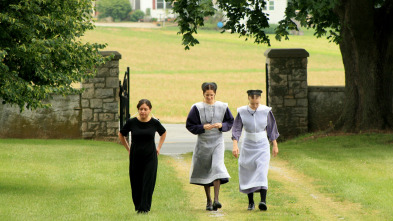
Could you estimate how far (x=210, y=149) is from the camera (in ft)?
34.9

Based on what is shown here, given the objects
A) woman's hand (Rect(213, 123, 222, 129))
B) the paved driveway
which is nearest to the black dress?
woman's hand (Rect(213, 123, 222, 129))

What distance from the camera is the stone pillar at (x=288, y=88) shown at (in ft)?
68.5

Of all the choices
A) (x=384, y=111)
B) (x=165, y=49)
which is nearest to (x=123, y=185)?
(x=384, y=111)

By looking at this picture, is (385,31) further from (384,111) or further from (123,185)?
(123,185)

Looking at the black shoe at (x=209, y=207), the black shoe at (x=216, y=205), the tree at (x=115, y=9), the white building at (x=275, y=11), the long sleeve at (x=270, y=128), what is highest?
the tree at (x=115, y=9)

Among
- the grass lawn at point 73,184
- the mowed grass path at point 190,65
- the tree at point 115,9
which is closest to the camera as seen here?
the grass lawn at point 73,184

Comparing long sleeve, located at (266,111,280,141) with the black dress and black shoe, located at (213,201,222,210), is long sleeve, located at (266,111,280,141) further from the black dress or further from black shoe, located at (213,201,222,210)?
the black dress

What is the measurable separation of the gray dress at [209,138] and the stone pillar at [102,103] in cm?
1056

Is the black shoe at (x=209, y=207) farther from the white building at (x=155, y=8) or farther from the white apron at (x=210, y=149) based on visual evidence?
the white building at (x=155, y=8)

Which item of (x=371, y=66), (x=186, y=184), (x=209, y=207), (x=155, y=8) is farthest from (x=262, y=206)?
(x=155, y=8)

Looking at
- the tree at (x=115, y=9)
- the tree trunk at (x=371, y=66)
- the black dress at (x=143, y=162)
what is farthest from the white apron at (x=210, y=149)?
the tree at (x=115, y=9)

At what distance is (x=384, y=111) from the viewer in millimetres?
20266

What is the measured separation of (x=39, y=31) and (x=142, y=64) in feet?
201

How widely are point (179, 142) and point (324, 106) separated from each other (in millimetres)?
5034
